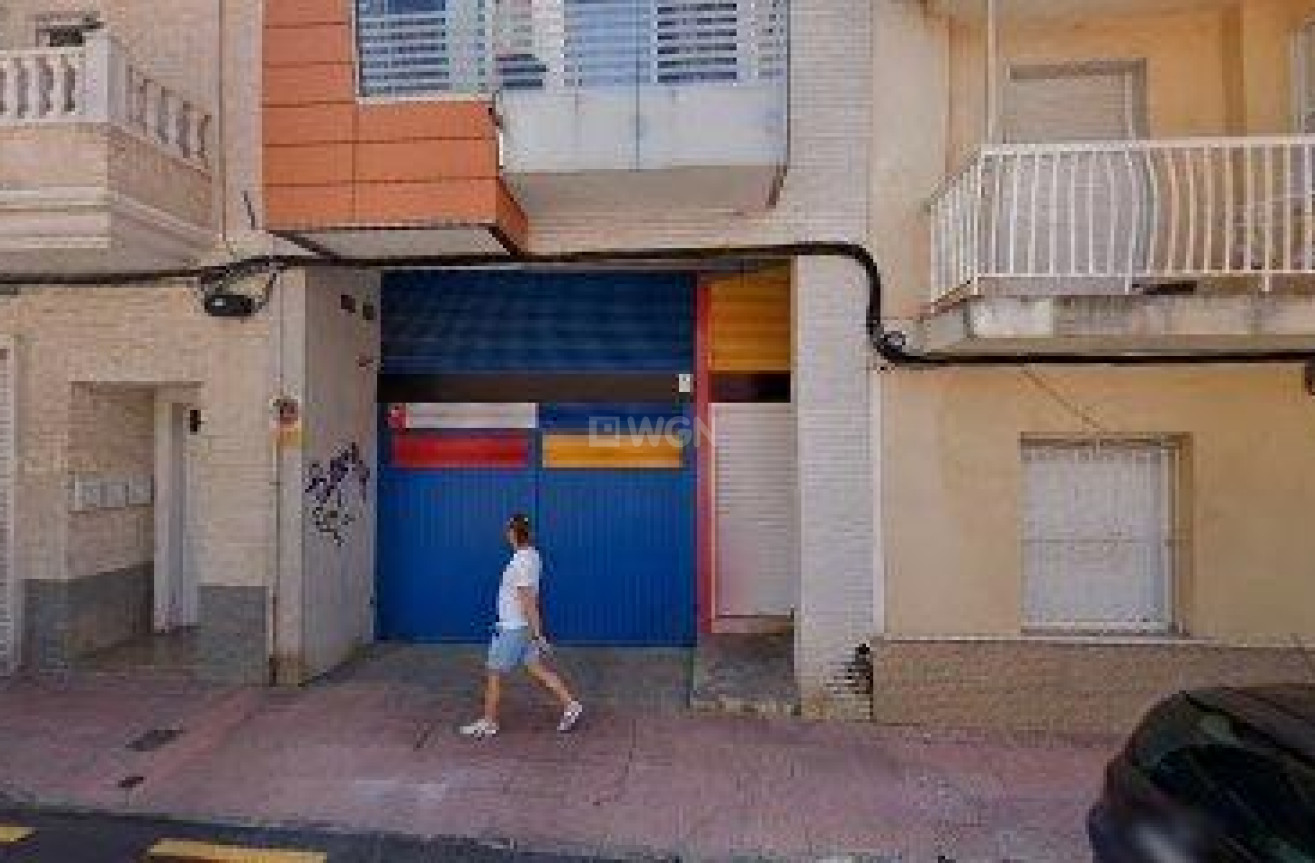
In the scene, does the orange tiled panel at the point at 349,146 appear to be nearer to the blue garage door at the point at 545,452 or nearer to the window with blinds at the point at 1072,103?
the blue garage door at the point at 545,452

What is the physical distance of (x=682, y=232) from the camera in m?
8.02

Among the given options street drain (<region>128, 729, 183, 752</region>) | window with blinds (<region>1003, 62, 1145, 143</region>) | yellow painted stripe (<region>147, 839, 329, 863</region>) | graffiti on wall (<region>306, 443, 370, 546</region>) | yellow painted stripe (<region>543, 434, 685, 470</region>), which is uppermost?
window with blinds (<region>1003, 62, 1145, 143</region>)

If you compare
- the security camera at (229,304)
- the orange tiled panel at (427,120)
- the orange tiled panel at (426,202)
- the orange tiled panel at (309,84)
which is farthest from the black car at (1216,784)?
the security camera at (229,304)

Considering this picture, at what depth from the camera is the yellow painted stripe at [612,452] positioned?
32.9 feet

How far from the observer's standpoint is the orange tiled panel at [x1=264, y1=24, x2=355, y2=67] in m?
7.35

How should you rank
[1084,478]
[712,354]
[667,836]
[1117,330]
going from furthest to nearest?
[712,354], [1084,478], [1117,330], [667,836]

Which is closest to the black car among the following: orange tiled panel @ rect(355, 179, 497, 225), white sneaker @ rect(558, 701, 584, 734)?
white sneaker @ rect(558, 701, 584, 734)

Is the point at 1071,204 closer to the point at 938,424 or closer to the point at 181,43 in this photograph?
the point at 938,424

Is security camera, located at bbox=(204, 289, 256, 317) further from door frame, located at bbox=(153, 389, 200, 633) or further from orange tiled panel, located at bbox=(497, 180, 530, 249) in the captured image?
orange tiled panel, located at bbox=(497, 180, 530, 249)

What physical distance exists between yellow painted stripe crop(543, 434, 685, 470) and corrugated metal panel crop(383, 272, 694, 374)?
0.74 metres

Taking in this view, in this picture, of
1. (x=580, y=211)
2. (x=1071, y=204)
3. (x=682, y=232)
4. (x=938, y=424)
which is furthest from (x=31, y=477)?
(x=1071, y=204)

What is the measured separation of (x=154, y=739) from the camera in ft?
23.2

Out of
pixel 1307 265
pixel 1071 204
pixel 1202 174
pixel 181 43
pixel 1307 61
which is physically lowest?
pixel 1307 265

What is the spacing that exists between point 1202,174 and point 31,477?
10091mm
